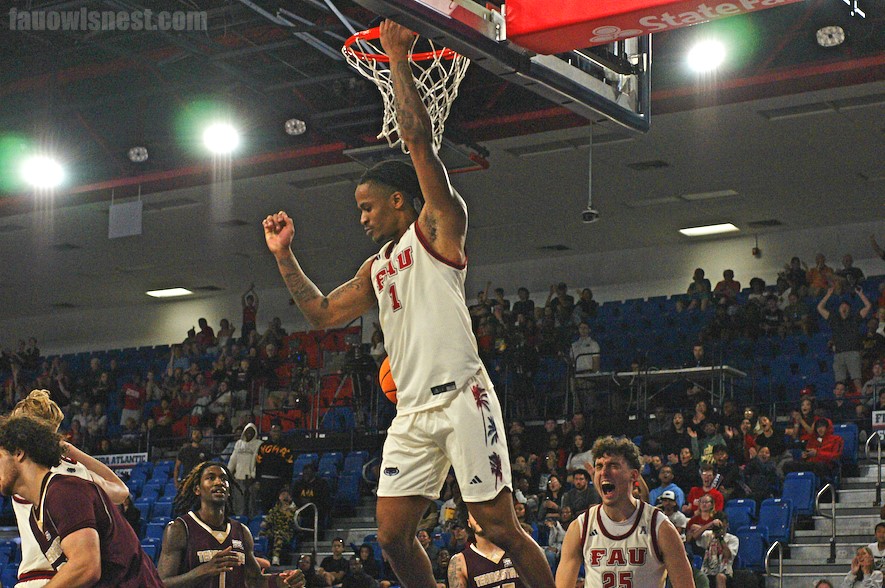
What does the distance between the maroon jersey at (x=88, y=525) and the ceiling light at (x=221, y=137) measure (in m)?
14.0

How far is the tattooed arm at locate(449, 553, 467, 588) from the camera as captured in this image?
8383 mm

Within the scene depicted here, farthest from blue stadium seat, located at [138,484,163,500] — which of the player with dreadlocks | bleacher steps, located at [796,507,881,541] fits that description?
the player with dreadlocks

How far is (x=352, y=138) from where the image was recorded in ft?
57.1

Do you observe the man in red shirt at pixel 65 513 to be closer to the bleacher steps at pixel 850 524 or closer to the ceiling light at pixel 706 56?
the bleacher steps at pixel 850 524

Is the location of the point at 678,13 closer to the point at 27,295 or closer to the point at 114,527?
the point at 114,527

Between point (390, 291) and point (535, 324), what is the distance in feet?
55.8

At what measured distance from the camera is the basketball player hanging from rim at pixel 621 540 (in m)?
6.80

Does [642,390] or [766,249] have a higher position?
[766,249]

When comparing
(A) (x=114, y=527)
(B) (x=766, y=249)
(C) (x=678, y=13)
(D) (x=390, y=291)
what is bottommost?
(A) (x=114, y=527)

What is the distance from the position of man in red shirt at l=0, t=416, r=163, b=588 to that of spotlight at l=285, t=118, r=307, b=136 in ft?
44.0

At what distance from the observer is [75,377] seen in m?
29.3

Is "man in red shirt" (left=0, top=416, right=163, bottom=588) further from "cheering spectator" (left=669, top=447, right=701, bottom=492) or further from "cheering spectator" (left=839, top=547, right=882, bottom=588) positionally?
"cheering spectator" (left=669, top=447, right=701, bottom=492)

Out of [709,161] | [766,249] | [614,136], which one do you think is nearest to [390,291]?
[614,136]

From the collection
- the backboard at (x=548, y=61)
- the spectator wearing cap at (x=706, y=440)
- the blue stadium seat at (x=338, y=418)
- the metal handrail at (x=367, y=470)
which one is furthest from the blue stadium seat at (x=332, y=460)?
the backboard at (x=548, y=61)
